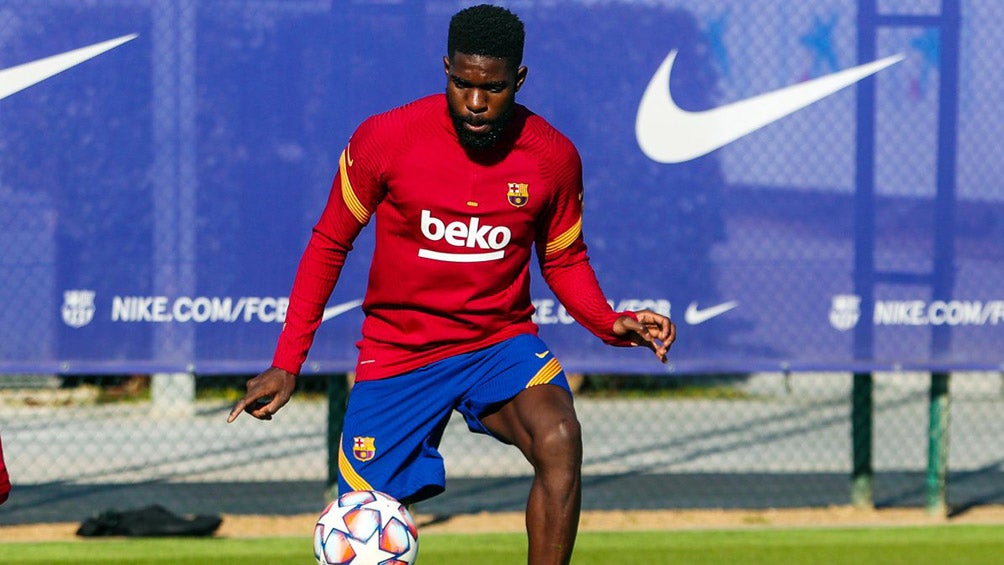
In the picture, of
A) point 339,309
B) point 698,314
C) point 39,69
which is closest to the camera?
point 39,69

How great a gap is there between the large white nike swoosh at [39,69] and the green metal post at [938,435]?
4.08 metres

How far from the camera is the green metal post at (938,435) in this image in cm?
688

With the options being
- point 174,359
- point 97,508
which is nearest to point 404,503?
point 174,359

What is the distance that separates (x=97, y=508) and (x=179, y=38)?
8.40 feet

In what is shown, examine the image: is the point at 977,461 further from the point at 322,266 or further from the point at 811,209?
the point at 322,266

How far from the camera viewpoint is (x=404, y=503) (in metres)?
4.49

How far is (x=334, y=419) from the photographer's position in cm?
666

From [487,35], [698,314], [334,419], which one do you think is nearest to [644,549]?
[698,314]

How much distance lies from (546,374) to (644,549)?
2160 mm

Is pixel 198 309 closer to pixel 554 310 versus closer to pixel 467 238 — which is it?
pixel 554 310

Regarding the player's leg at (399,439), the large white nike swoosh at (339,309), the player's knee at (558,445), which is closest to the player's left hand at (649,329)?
the player's knee at (558,445)

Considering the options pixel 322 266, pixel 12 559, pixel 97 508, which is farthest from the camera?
pixel 97 508

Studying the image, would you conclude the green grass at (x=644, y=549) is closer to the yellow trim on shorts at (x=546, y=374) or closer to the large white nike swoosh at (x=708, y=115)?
the large white nike swoosh at (x=708, y=115)

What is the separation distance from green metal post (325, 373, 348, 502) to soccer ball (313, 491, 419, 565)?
2.59 metres
